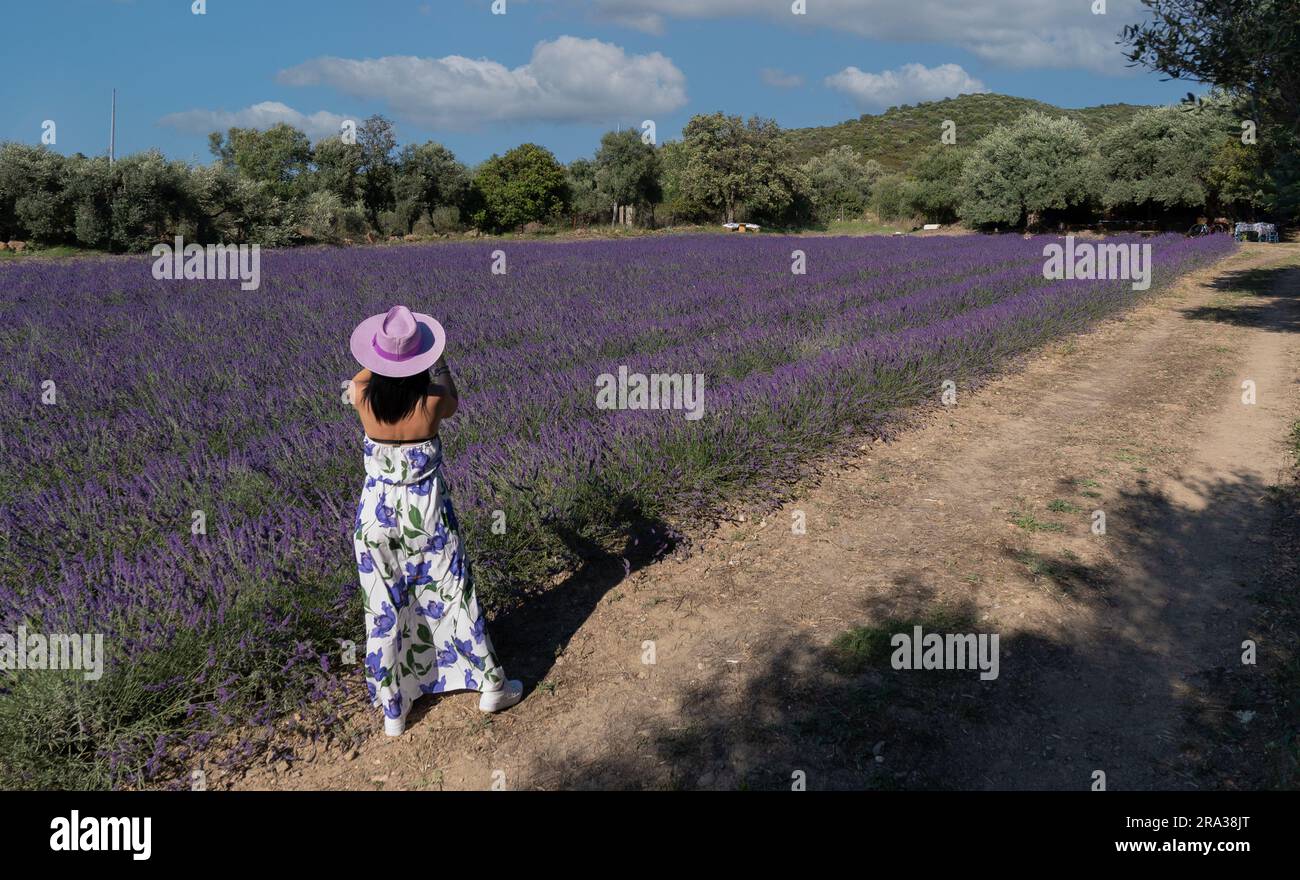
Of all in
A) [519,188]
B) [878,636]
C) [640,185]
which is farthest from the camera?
[640,185]

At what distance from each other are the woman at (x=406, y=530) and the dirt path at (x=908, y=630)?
0.26 m

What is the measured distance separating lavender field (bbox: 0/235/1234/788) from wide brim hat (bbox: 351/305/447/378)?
1.09 m

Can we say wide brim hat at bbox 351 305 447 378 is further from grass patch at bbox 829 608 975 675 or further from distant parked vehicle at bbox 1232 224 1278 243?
distant parked vehicle at bbox 1232 224 1278 243

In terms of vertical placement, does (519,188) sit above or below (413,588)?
above

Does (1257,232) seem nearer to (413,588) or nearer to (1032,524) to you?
(1032,524)

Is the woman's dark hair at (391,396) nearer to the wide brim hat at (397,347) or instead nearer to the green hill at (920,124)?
the wide brim hat at (397,347)

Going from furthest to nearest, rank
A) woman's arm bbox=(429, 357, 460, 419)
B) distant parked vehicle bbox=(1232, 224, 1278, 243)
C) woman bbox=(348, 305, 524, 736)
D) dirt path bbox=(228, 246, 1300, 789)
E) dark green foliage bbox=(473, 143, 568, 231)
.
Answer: dark green foliage bbox=(473, 143, 568, 231) → distant parked vehicle bbox=(1232, 224, 1278, 243) → woman's arm bbox=(429, 357, 460, 419) → woman bbox=(348, 305, 524, 736) → dirt path bbox=(228, 246, 1300, 789)

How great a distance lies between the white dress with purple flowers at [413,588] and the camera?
2971mm

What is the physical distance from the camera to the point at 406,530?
3.00 m

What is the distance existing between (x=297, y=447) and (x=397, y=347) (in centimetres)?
254

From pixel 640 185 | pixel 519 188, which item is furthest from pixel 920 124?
pixel 519 188

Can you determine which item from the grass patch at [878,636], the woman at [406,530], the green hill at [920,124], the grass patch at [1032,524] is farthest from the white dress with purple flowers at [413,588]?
the green hill at [920,124]

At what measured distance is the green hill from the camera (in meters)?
85.8

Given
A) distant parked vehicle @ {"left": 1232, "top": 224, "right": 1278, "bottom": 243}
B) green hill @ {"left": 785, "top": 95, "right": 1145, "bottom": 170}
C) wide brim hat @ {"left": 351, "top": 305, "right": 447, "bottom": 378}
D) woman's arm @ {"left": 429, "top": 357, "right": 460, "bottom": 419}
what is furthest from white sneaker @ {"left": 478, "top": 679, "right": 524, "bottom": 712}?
green hill @ {"left": 785, "top": 95, "right": 1145, "bottom": 170}
